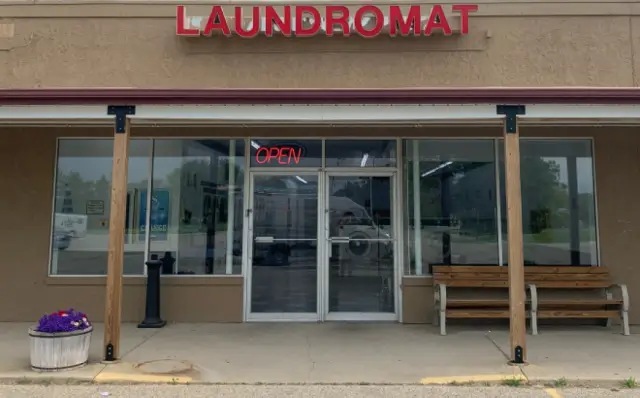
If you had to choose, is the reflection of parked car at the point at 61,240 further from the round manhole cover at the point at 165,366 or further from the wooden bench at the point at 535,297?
the wooden bench at the point at 535,297

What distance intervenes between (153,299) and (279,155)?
3.06 meters

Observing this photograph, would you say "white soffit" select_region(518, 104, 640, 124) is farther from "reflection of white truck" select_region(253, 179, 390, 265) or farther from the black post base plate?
the black post base plate

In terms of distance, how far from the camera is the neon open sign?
8.42 m

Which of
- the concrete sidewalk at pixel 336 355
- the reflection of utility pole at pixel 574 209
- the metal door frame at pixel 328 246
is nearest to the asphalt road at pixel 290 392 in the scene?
the concrete sidewalk at pixel 336 355

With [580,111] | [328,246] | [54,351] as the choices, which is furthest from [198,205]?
[580,111]

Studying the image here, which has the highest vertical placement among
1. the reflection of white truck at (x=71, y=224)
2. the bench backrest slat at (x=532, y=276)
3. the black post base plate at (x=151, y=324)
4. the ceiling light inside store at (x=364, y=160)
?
the ceiling light inside store at (x=364, y=160)

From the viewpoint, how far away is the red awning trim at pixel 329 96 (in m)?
5.86

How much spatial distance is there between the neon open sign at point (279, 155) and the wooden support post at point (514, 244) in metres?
3.55

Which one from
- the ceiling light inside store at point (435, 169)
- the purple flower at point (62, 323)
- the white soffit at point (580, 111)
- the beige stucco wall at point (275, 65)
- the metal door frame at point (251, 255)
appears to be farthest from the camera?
the ceiling light inside store at point (435, 169)

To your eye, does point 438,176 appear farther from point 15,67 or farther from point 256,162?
point 15,67

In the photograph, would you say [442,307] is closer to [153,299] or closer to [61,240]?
[153,299]

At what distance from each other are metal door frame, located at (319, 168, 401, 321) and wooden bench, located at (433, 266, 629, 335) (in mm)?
674

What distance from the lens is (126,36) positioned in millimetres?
8016

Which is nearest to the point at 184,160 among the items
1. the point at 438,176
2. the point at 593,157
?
the point at 438,176
